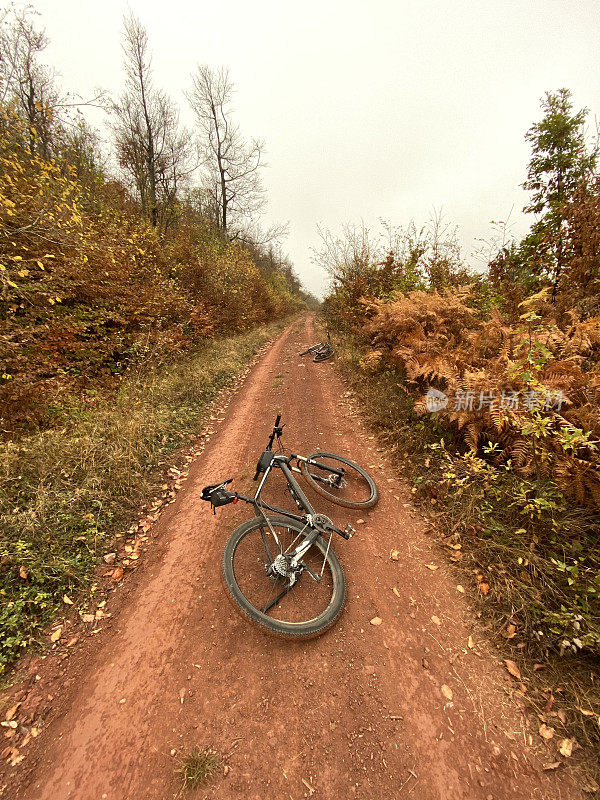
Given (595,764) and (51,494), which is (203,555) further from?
(595,764)

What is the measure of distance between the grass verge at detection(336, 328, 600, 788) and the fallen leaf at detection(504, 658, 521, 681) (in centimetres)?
4

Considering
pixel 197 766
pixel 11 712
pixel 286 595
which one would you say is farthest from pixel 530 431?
pixel 11 712

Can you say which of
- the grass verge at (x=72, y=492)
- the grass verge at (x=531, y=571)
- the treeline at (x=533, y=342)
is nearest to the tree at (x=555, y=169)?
the treeline at (x=533, y=342)

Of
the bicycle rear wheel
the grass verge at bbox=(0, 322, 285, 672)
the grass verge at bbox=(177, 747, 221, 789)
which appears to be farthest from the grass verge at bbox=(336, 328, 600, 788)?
the bicycle rear wheel

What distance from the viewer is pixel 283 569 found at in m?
3.05

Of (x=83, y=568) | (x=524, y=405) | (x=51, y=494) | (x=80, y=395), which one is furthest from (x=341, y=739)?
(x=80, y=395)

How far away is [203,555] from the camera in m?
3.81

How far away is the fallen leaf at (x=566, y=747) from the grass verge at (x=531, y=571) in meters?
0.03

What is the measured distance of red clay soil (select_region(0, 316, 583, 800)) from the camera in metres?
2.13

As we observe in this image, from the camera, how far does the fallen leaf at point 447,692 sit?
8.36ft

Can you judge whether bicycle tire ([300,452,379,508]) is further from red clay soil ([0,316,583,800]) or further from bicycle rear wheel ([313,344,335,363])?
bicycle rear wheel ([313,344,335,363])

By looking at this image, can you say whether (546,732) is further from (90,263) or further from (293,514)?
(90,263)

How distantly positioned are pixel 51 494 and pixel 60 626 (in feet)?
5.84

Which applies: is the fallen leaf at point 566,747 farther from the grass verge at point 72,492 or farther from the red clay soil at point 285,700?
the grass verge at point 72,492
